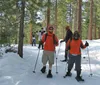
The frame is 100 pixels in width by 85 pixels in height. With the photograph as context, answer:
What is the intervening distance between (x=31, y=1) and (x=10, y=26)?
212cm

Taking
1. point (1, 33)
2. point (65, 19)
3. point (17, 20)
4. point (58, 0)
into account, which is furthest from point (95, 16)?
point (1, 33)

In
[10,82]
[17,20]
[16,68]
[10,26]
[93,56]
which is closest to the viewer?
[10,82]

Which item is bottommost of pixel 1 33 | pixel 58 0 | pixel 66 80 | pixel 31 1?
pixel 66 80

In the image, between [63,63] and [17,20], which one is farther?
[17,20]

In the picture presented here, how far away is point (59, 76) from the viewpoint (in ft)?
36.5

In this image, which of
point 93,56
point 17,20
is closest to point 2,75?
point 17,20

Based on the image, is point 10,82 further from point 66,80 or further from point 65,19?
point 65,19

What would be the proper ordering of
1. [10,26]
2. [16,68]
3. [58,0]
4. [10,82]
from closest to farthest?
[10,82] → [16,68] → [10,26] → [58,0]

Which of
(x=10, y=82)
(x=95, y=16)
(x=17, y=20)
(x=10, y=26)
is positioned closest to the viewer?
(x=10, y=82)

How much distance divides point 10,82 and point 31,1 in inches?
254

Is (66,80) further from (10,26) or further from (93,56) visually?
(93,56)

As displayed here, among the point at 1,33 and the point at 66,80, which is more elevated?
the point at 1,33

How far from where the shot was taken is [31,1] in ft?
49.0

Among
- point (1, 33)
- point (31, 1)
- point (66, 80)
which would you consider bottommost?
point (66, 80)
